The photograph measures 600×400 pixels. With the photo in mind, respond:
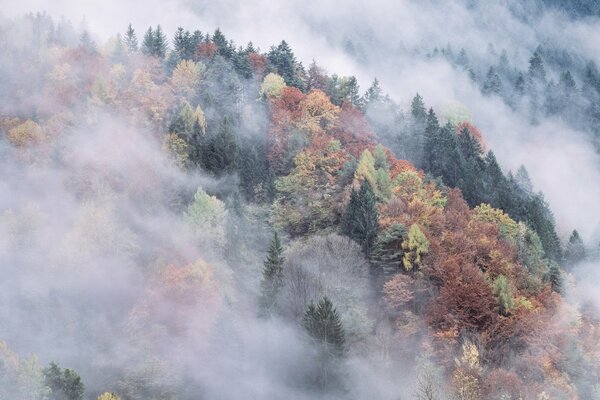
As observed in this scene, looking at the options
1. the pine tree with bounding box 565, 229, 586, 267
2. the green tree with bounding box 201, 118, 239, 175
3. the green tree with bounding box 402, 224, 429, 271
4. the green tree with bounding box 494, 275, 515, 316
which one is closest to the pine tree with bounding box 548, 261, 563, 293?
the green tree with bounding box 494, 275, 515, 316

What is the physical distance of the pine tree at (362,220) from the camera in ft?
237

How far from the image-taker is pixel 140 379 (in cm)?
6438

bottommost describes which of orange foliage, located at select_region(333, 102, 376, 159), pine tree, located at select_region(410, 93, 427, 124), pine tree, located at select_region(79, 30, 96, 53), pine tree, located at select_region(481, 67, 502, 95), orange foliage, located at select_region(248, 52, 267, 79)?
orange foliage, located at select_region(333, 102, 376, 159)

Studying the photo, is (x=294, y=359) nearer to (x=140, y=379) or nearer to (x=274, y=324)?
(x=274, y=324)

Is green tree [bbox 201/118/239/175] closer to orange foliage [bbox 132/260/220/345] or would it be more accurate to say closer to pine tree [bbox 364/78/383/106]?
orange foliage [bbox 132/260/220/345]

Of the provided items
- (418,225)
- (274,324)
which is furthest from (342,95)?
(274,324)

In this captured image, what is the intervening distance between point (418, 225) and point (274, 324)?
19.0 meters

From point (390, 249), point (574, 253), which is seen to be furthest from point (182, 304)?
point (574, 253)

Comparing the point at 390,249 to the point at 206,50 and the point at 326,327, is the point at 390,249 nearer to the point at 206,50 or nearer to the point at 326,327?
the point at 326,327

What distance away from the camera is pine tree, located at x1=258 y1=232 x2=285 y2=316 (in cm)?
6556

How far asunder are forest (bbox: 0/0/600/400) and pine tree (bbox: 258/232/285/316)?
0.23m

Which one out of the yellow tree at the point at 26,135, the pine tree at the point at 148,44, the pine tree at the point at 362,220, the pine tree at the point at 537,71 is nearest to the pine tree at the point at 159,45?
the pine tree at the point at 148,44

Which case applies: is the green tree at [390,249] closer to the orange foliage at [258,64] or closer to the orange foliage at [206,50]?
the orange foliage at [258,64]

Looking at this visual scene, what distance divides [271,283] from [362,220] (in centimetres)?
1289
